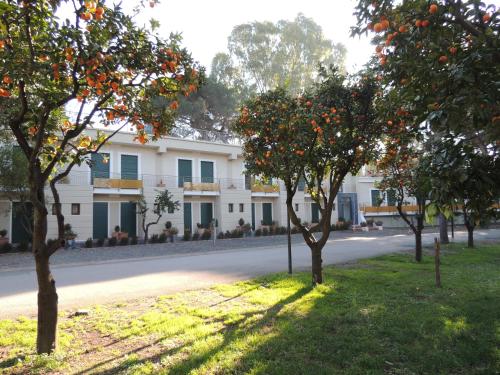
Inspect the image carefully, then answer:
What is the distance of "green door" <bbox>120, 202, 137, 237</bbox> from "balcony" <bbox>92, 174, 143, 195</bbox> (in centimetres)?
125

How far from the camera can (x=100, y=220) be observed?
23453 millimetres

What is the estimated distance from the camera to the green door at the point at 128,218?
2439 centimetres

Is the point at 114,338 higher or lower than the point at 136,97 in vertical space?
lower

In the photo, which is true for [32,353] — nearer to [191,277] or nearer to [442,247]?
[191,277]

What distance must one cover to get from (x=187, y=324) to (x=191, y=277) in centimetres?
455

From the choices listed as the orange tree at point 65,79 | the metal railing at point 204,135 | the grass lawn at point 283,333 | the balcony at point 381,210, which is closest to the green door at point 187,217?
the metal railing at point 204,135

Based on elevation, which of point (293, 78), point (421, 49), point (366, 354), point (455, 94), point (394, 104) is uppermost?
point (293, 78)

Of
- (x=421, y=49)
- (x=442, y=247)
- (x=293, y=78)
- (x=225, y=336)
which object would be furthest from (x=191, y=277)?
(x=293, y=78)

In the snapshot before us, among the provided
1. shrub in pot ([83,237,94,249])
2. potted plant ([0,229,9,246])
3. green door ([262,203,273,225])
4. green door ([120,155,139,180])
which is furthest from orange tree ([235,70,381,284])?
green door ([262,203,273,225])

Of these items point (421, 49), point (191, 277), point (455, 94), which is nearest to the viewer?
point (455, 94)

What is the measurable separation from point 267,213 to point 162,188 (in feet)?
32.9

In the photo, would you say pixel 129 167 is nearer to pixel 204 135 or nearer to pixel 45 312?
pixel 204 135

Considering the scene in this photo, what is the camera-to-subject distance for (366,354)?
4.18 m

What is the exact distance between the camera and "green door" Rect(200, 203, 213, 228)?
28.1m
